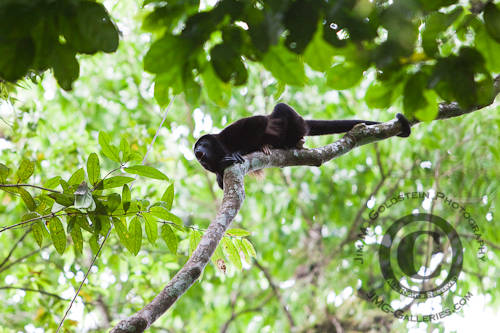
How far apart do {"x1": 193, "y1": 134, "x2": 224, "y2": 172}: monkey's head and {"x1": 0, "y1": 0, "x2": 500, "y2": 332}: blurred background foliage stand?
40cm

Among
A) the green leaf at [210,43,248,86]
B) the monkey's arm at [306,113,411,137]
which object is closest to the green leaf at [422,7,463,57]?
the green leaf at [210,43,248,86]

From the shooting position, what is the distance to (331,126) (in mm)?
3859

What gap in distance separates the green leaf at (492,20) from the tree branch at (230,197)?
73 centimetres

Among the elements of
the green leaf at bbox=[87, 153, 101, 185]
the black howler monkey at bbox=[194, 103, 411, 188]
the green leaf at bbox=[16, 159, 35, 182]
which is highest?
the black howler monkey at bbox=[194, 103, 411, 188]

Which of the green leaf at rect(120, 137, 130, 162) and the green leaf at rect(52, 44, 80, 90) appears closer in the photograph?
the green leaf at rect(52, 44, 80, 90)

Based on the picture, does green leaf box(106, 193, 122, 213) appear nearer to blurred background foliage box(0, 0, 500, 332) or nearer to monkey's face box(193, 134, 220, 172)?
blurred background foliage box(0, 0, 500, 332)

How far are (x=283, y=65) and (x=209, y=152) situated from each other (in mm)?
2732

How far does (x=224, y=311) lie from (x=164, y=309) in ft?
16.8

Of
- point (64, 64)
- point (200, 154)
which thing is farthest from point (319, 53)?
point (200, 154)

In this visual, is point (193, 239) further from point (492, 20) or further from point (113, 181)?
point (492, 20)

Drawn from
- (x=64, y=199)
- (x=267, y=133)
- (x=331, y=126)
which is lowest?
(x=64, y=199)

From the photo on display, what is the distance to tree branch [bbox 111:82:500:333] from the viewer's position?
4.65 feet

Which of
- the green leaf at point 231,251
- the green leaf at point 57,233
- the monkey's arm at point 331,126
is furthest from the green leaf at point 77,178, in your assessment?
the monkey's arm at point 331,126

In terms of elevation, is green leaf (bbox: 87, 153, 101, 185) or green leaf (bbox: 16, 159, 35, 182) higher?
green leaf (bbox: 16, 159, 35, 182)
